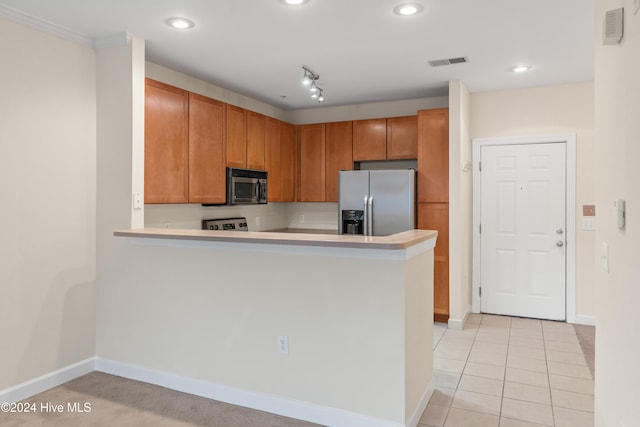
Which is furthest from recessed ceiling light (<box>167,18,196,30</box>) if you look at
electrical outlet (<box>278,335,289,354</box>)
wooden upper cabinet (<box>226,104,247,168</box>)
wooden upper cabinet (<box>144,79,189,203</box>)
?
electrical outlet (<box>278,335,289,354</box>)

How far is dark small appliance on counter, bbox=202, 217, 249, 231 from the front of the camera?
4.42 m

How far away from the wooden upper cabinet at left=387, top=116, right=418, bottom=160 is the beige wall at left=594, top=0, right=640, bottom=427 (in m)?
2.97

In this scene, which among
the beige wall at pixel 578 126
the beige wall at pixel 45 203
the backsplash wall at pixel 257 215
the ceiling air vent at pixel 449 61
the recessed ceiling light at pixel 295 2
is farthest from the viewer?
the beige wall at pixel 578 126

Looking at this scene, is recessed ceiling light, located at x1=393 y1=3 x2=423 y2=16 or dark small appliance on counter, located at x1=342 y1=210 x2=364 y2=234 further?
dark small appliance on counter, located at x1=342 y1=210 x2=364 y2=234

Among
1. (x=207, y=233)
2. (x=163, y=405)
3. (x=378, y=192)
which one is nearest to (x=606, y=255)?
(x=207, y=233)

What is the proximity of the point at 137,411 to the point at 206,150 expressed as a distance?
226 cm

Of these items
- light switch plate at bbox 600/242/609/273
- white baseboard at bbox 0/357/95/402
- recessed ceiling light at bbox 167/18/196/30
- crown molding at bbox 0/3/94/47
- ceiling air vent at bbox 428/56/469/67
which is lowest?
white baseboard at bbox 0/357/95/402

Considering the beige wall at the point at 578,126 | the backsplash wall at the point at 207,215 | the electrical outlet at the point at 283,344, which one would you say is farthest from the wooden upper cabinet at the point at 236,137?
the beige wall at the point at 578,126

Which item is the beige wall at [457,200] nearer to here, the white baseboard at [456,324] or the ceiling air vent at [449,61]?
the white baseboard at [456,324]

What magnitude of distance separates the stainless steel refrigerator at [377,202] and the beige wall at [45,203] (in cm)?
252

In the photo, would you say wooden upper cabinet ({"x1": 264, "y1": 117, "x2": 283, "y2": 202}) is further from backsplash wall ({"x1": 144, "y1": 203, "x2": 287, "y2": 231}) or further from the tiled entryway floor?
the tiled entryway floor

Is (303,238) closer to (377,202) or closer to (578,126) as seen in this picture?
(377,202)

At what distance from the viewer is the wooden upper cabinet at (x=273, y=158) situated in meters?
4.95

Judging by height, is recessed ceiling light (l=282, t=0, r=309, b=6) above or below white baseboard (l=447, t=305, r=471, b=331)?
above
